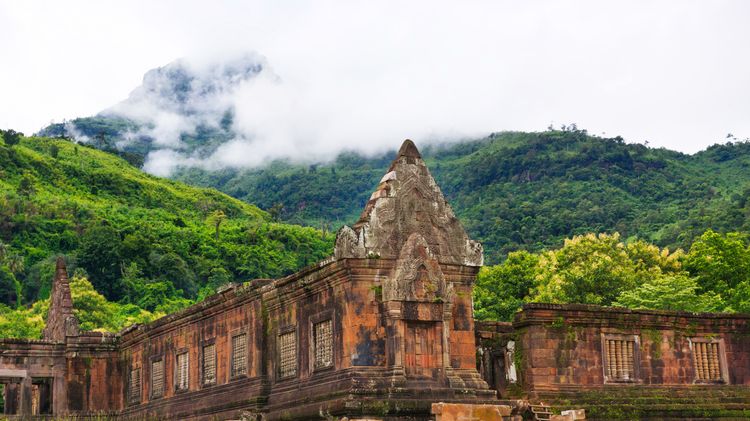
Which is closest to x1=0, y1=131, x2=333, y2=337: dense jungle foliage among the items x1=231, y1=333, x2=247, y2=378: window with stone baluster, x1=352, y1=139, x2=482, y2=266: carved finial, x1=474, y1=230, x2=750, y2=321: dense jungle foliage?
x1=474, y1=230, x2=750, y2=321: dense jungle foliage

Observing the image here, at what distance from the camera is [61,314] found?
36688 millimetres

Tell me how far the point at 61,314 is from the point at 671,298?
22049 mm

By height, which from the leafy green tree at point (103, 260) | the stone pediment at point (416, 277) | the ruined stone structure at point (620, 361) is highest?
the leafy green tree at point (103, 260)

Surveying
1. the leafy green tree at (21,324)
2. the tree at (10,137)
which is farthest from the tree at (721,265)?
the tree at (10,137)

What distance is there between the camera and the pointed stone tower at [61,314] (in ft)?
116

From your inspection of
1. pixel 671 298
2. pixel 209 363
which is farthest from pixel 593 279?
pixel 209 363

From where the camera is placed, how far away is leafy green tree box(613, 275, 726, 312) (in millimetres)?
39594

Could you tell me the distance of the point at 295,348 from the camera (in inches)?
906

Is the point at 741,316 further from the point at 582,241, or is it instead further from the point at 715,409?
the point at 582,241

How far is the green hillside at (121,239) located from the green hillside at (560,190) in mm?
18112

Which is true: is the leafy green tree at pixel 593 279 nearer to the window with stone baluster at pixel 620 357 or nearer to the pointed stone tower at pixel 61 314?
the window with stone baluster at pixel 620 357

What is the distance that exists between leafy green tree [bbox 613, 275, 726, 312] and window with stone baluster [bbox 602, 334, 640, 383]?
14.0 m

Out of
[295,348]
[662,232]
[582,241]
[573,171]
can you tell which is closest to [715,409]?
[295,348]

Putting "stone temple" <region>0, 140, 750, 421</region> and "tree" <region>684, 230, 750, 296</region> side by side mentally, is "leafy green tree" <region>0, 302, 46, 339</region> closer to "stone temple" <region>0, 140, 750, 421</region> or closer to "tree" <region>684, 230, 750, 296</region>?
"stone temple" <region>0, 140, 750, 421</region>
